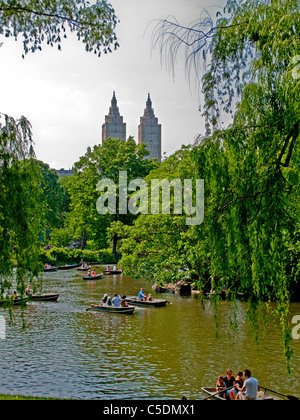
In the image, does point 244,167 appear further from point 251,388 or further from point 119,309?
point 119,309

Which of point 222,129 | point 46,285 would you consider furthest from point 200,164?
point 46,285

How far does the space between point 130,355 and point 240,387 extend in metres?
5.51

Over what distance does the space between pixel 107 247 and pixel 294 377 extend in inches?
1867

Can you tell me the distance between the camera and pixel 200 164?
7.70 metres

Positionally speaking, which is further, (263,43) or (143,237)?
(143,237)

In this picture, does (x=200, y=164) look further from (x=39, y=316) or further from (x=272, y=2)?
(x=39, y=316)

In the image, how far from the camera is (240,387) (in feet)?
36.6

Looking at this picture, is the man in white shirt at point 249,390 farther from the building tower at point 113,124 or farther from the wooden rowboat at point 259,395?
the building tower at point 113,124

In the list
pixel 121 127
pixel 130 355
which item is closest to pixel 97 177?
pixel 130 355

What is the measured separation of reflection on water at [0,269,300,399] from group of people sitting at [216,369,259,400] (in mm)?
798

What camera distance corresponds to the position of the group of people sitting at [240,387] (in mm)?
10680

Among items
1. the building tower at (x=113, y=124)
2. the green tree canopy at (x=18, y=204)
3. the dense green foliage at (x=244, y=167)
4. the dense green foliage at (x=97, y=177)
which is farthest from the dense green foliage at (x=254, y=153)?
the building tower at (x=113, y=124)

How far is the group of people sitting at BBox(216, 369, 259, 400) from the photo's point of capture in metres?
10.7

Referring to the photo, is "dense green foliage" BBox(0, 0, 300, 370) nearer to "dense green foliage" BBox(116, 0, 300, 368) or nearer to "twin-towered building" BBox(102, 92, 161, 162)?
"dense green foliage" BBox(116, 0, 300, 368)
